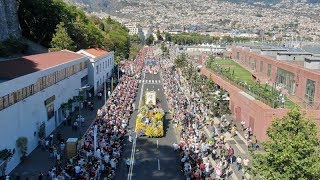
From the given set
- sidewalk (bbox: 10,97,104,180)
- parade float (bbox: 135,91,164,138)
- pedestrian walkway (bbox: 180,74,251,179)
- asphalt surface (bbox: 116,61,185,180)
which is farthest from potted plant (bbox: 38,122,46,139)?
pedestrian walkway (bbox: 180,74,251,179)

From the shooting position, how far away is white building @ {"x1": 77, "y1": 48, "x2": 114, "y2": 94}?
5447 centimetres

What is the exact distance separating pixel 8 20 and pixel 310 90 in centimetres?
4172

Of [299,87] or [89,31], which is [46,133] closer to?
[299,87]

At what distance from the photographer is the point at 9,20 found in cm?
6031

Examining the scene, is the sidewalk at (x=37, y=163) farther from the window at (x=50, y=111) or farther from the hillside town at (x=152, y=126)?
the window at (x=50, y=111)

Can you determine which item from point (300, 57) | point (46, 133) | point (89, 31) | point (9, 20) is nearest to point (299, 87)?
point (300, 57)

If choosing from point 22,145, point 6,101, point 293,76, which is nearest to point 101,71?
point 293,76

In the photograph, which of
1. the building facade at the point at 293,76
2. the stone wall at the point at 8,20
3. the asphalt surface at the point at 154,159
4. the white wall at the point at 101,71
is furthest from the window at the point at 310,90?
the stone wall at the point at 8,20

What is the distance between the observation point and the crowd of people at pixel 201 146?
25.5 meters

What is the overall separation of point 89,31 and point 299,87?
172ft

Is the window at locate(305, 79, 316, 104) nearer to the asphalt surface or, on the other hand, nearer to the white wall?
the asphalt surface

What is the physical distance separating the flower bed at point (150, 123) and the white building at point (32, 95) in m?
7.35

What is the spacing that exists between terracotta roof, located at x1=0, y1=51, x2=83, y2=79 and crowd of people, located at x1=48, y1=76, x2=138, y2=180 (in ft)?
20.4

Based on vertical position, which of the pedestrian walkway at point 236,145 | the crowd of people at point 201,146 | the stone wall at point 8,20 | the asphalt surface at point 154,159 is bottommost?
the pedestrian walkway at point 236,145
